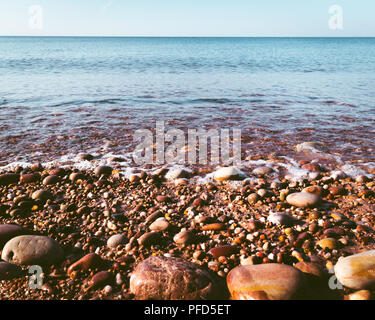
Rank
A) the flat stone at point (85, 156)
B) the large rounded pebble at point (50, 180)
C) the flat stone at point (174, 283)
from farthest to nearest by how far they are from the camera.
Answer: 1. the flat stone at point (85, 156)
2. the large rounded pebble at point (50, 180)
3. the flat stone at point (174, 283)

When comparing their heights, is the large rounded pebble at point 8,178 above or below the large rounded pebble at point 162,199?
above

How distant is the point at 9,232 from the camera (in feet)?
9.83

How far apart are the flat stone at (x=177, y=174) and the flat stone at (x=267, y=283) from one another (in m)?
2.41

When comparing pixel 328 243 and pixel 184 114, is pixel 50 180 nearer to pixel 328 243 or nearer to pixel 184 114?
pixel 328 243

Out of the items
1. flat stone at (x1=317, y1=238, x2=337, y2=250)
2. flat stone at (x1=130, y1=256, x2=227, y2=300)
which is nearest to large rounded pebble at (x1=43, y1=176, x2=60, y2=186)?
flat stone at (x1=130, y1=256, x2=227, y2=300)

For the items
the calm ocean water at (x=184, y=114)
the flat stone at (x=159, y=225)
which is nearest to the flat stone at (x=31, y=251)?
the flat stone at (x=159, y=225)

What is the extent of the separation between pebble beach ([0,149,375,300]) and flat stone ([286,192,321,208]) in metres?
0.01

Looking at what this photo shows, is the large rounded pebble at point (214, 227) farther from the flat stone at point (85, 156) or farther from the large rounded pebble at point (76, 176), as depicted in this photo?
the flat stone at point (85, 156)

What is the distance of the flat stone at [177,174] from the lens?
4.66 m


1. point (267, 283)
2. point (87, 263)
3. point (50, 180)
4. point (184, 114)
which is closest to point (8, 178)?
point (50, 180)

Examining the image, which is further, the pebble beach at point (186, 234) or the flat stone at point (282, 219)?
the flat stone at point (282, 219)

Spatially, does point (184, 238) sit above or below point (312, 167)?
below

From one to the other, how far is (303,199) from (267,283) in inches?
69.9
